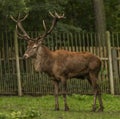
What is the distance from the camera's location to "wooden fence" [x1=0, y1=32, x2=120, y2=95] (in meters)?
20.5

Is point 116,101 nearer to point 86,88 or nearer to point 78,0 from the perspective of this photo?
point 86,88

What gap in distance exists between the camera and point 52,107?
57.2 feet

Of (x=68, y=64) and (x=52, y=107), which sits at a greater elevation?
(x=68, y=64)

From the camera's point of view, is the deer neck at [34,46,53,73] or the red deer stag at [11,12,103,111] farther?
the deer neck at [34,46,53,73]

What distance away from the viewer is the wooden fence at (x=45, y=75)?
20.5 m

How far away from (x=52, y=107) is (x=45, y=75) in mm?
3784

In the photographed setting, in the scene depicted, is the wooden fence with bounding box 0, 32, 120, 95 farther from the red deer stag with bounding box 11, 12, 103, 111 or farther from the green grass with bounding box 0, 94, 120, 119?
the red deer stag with bounding box 11, 12, 103, 111

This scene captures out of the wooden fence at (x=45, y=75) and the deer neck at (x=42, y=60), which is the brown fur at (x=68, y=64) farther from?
the wooden fence at (x=45, y=75)

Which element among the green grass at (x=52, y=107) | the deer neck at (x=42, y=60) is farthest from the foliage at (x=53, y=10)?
the deer neck at (x=42, y=60)

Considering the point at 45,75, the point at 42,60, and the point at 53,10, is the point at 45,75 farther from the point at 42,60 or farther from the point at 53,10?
the point at 42,60

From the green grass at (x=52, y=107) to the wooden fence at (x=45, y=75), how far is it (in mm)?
728

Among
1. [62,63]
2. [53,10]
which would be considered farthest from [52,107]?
[53,10]

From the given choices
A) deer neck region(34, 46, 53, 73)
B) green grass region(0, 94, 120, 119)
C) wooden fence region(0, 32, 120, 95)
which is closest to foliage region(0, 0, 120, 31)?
wooden fence region(0, 32, 120, 95)

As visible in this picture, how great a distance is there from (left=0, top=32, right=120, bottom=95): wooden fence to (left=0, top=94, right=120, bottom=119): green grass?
0.73 m
